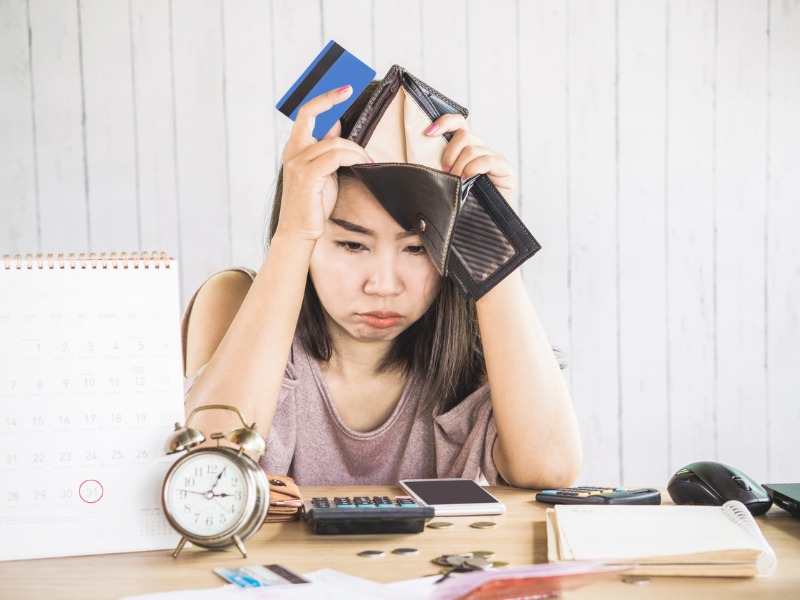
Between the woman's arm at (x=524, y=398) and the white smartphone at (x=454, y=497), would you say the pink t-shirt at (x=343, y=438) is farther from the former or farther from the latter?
the white smartphone at (x=454, y=497)

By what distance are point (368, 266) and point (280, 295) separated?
6.4 inches

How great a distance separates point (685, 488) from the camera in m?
1.00

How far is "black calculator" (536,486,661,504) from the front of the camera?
3.27 ft

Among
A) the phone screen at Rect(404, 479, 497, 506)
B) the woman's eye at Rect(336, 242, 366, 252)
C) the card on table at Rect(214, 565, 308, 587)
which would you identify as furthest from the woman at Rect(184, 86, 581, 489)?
the card on table at Rect(214, 565, 308, 587)

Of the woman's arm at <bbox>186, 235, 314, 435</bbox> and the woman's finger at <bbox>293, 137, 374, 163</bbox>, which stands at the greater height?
the woman's finger at <bbox>293, 137, 374, 163</bbox>

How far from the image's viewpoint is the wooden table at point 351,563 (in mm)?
700

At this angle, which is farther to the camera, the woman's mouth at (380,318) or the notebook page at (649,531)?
the woman's mouth at (380,318)

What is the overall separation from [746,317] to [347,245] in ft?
5.63

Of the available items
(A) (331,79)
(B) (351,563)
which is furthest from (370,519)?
(A) (331,79)

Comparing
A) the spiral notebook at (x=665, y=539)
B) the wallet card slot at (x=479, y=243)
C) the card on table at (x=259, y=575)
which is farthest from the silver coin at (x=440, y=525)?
the wallet card slot at (x=479, y=243)

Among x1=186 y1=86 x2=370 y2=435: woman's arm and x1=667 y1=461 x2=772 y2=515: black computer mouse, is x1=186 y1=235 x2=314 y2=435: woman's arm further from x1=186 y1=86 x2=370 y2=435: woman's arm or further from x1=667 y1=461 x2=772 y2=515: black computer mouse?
x1=667 y1=461 x2=772 y2=515: black computer mouse

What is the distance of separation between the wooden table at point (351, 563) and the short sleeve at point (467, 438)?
0.99 ft

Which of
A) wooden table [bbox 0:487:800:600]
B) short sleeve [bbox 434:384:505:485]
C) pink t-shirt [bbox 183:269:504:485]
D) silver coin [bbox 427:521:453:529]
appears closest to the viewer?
wooden table [bbox 0:487:800:600]

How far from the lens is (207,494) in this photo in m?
0.80
